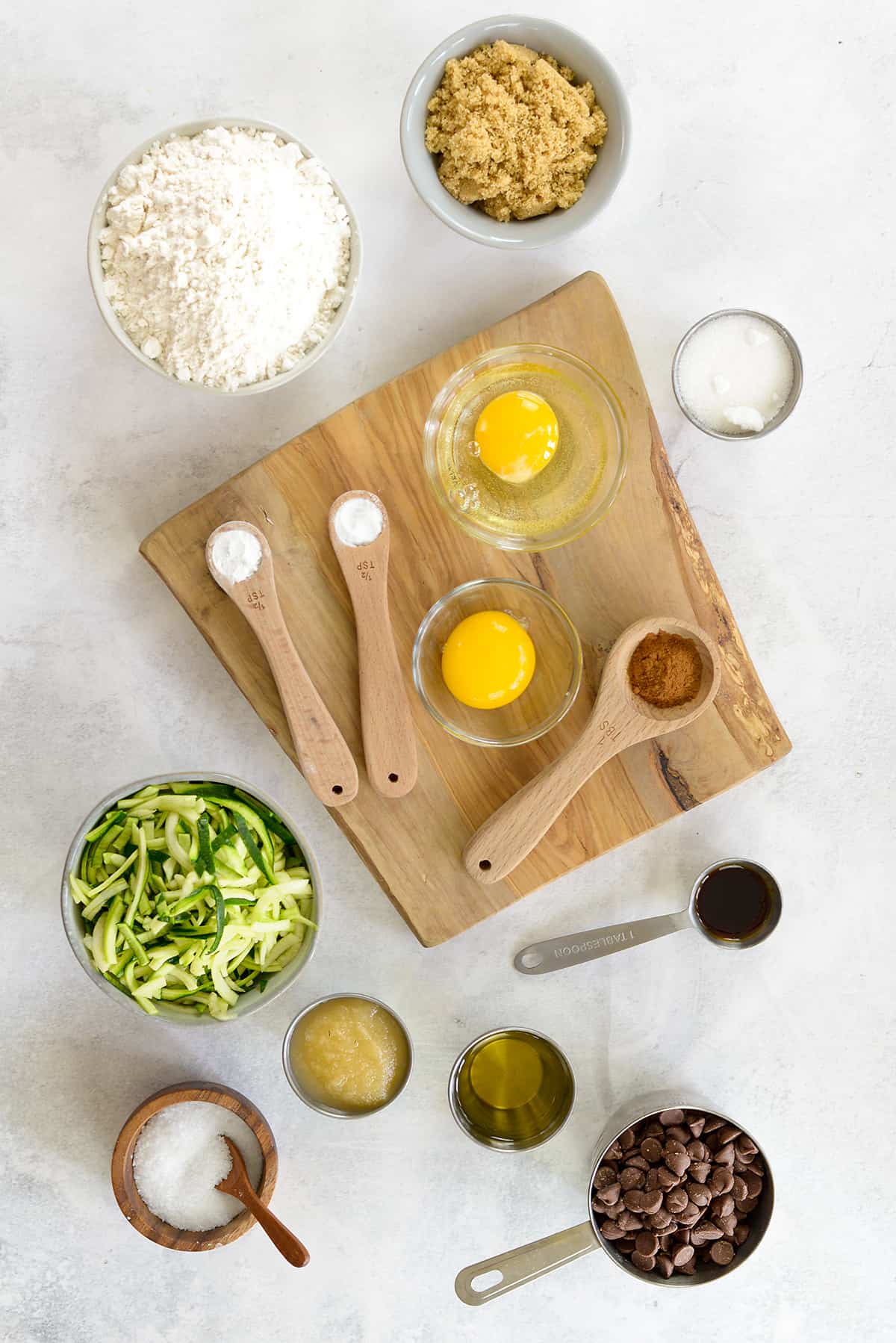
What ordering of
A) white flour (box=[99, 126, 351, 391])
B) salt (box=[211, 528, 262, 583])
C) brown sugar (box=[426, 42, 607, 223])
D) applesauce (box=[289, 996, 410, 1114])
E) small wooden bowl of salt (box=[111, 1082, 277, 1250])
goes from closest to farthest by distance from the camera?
1. white flour (box=[99, 126, 351, 391])
2. brown sugar (box=[426, 42, 607, 223])
3. salt (box=[211, 528, 262, 583])
4. small wooden bowl of salt (box=[111, 1082, 277, 1250])
5. applesauce (box=[289, 996, 410, 1114])

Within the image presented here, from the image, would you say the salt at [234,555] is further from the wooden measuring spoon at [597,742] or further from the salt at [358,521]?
the wooden measuring spoon at [597,742]

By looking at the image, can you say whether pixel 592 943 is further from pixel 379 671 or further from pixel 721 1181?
pixel 379 671

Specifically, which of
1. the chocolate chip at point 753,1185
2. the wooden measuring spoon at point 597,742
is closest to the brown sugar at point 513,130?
A: the wooden measuring spoon at point 597,742

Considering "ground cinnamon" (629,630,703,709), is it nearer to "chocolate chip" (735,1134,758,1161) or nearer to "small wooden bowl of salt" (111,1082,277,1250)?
"chocolate chip" (735,1134,758,1161)

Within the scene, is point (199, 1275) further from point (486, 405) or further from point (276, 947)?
point (486, 405)

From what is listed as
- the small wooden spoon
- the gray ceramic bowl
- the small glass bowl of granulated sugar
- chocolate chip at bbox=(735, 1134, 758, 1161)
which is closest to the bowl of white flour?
the gray ceramic bowl

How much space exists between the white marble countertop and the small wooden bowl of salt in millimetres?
183

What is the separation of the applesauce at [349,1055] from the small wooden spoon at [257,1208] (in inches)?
10.7

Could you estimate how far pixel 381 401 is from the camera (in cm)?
248

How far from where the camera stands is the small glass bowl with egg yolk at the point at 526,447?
8.14 feet

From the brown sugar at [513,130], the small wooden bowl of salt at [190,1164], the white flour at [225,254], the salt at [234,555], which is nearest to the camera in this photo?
the white flour at [225,254]

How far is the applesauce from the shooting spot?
2.66 m

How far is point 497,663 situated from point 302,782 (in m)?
0.71

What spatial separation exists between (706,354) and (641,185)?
547 mm
